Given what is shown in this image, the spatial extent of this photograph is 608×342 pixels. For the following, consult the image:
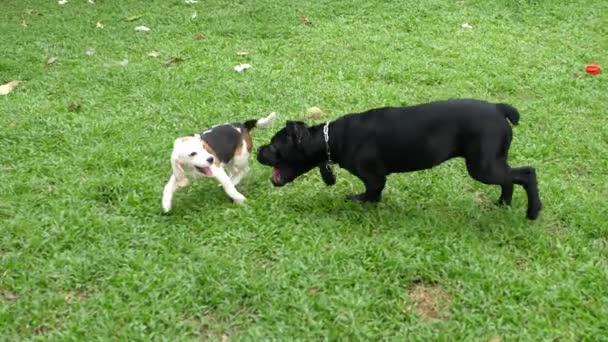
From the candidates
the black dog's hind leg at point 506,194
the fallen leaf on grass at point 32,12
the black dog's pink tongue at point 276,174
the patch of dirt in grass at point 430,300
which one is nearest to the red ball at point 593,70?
the black dog's hind leg at point 506,194

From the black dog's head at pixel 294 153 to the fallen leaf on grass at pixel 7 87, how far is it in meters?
3.75

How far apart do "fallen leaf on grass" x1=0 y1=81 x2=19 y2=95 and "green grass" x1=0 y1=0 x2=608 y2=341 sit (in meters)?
0.16

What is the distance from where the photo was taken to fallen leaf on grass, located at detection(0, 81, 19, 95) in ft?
22.1

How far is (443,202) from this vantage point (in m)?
4.64

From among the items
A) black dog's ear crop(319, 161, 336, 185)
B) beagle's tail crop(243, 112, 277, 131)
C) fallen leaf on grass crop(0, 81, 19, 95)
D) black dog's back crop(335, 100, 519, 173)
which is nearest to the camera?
black dog's back crop(335, 100, 519, 173)

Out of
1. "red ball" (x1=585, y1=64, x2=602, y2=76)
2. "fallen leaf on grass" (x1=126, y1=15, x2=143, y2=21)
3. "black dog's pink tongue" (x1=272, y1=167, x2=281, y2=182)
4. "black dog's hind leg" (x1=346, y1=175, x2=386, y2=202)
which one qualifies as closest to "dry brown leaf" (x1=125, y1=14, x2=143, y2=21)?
"fallen leaf on grass" (x1=126, y1=15, x2=143, y2=21)

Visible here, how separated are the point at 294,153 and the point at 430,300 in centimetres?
144

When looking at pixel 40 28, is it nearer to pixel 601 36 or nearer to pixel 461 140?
pixel 461 140

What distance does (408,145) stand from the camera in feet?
13.4

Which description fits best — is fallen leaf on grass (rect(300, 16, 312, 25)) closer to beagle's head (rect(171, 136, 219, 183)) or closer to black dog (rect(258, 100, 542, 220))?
black dog (rect(258, 100, 542, 220))

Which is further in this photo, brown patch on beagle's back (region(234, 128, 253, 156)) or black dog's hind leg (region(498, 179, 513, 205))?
brown patch on beagle's back (region(234, 128, 253, 156))

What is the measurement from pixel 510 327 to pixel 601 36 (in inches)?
256

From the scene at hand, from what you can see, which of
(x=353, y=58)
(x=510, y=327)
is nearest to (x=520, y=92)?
(x=353, y=58)

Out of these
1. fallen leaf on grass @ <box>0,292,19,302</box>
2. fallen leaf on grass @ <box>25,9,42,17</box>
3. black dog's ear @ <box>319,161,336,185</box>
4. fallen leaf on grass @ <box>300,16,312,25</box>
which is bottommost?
fallen leaf on grass @ <box>25,9,42,17</box>
